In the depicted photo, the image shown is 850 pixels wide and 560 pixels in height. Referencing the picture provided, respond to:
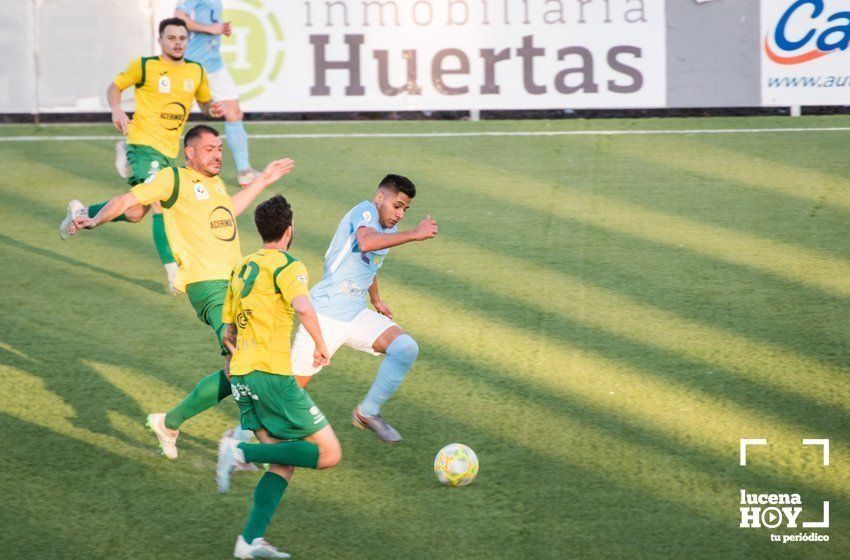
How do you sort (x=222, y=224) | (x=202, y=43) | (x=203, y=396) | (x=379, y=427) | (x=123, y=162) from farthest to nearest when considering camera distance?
1. (x=202, y=43)
2. (x=123, y=162)
3. (x=379, y=427)
4. (x=222, y=224)
5. (x=203, y=396)

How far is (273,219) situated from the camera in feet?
21.2

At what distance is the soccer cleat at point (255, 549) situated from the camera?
21.2ft

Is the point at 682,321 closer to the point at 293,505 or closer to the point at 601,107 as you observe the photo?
the point at 293,505

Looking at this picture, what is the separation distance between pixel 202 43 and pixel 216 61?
25 centimetres

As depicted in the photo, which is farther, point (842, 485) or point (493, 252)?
point (493, 252)

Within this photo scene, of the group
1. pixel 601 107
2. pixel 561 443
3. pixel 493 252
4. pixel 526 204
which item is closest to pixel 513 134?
pixel 601 107

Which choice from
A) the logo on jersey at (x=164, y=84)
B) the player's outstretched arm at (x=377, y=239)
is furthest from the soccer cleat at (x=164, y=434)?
the logo on jersey at (x=164, y=84)

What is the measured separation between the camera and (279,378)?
6453 millimetres

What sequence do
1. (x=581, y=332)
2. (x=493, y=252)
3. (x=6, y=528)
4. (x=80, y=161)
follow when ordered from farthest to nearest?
(x=80, y=161) < (x=493, y=252) < (x=581, y=332) < (x=6, y=528)

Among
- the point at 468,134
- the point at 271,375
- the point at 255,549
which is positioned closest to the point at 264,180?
the point at 271,375

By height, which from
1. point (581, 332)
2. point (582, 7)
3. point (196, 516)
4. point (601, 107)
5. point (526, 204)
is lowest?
point (196, 516)

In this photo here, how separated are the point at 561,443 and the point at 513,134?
26.3ft

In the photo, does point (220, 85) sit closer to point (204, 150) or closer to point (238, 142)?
point (238, 142)

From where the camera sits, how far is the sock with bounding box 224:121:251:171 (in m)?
13.6
